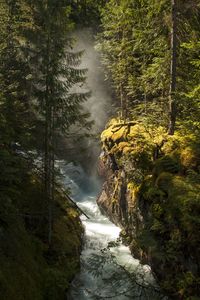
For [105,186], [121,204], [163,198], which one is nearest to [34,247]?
[163,198]

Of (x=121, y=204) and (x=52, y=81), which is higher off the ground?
A: (x=52, y=81)

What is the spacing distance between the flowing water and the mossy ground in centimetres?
68

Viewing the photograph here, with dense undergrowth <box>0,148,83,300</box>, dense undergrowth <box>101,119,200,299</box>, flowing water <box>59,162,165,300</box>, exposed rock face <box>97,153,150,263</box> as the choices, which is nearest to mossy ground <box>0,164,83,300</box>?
dense undergrowth <box>0,148,83,300</box>

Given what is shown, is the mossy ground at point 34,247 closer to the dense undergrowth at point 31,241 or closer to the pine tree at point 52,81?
the dense undergrowth at point 31,241

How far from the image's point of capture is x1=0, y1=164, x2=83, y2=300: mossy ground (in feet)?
35.5

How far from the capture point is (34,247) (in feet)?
45.3

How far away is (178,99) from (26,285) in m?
9.10

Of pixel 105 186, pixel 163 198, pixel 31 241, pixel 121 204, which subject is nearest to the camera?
pixel 163 198

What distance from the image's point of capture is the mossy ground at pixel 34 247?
1081 centimetres

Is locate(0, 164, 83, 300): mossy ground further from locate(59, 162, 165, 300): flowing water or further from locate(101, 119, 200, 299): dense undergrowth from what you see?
locate(101, 119, 200, 299): dense undergrowth

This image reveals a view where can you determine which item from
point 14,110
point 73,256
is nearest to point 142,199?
point 73,256

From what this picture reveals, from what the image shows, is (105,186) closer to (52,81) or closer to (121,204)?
(121,204)

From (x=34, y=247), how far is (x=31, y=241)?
290 millimetres

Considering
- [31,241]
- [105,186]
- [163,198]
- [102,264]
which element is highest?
[163,198]
